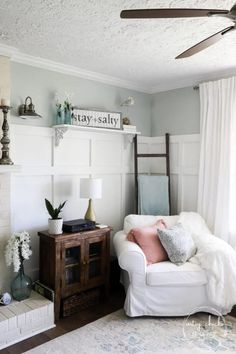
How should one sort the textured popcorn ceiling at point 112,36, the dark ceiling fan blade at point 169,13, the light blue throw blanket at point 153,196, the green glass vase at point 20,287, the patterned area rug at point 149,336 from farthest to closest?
the light blue throw blanket at point 153,196, the green glass vase at point 20,287, the patterned area rug at point 149,336, the textured popcorn ceiling at point 112,36, the dark ceiling fan blade at point 169,13

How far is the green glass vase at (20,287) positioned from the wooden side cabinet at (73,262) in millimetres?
213

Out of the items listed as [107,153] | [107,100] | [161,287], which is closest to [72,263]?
[161,287]

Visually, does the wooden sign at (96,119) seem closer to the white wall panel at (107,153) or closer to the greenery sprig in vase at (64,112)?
the greenery sprig in vase at (64,112)

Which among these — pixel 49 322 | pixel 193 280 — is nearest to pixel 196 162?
pixel 193 280

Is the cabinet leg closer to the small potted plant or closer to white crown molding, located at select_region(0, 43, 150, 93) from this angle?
the small potted plant

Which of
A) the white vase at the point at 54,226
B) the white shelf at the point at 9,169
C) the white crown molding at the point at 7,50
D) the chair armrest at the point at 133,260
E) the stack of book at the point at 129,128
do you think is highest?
the white crown molding at the point at 7,50

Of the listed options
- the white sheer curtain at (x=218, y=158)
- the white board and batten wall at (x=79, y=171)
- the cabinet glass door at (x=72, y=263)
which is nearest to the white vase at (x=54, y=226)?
the cabinet glass door at (x=72, y=263)

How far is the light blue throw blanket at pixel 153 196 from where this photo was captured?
4.00 metres

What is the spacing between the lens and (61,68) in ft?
10.9

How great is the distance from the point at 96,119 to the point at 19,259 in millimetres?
1778

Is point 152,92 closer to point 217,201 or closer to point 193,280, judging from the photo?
point 217,201

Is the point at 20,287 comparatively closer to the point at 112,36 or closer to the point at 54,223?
the point at 54,223

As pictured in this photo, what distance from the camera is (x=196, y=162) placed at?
3924 millimetres

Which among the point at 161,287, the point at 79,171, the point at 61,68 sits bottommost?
the point at 161,287
